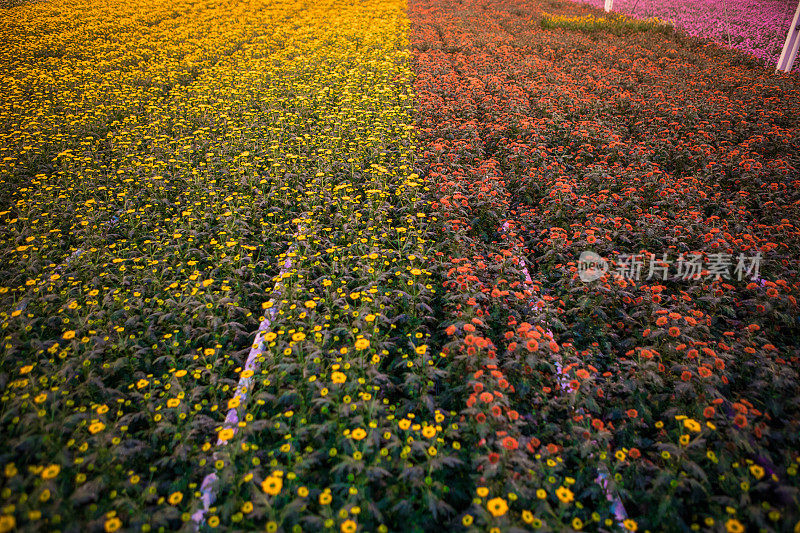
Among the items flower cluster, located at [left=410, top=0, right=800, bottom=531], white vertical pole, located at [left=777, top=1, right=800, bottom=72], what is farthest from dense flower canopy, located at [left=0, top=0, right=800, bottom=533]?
white vertical pole, located at [left=777, top=1, right=800, bottom=72]

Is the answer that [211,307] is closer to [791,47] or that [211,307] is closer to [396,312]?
[396,312]

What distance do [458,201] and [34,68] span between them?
1303 cm

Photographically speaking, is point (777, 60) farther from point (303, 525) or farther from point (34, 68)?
point (34, 68)

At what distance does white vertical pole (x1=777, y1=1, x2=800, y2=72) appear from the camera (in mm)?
10789

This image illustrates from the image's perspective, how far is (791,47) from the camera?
11000mm

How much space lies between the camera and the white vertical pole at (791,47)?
10.8m

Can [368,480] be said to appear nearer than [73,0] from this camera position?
Yes

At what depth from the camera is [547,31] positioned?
16.3 metres

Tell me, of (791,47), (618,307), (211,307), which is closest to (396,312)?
(211,307)

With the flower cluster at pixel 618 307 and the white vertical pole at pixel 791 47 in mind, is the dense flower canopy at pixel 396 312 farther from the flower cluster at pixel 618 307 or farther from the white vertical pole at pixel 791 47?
the white vertical pole at pixel 791 47

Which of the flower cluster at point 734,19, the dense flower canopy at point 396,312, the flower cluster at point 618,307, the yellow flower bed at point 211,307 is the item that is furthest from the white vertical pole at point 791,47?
the yellow flower bed at point 211,307

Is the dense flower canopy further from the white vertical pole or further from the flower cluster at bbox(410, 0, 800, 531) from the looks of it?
the white vertical pole

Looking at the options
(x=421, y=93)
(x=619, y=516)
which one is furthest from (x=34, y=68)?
(x=619, y=516)

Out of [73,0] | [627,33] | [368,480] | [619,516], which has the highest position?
[73,0]
